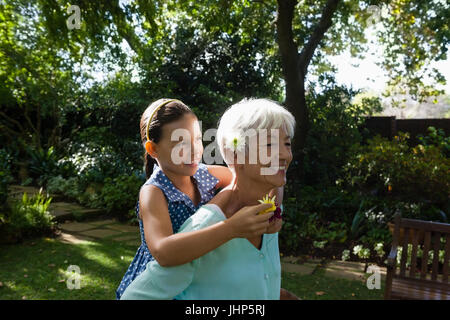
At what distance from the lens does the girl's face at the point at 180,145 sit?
141 cm

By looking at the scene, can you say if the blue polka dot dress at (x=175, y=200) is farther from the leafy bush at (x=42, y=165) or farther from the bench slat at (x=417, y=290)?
the leafy bush at (x=42, y=165)

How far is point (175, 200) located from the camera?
1437 mm

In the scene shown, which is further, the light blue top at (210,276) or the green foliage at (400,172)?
the green foliage at (400,172)

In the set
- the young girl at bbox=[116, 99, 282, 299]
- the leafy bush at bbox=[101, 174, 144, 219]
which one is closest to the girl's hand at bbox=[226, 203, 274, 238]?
the young girl at bbox=[116, 99, 282, 299]

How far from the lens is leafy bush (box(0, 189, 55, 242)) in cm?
547

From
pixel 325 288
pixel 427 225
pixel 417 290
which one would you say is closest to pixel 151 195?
pixel 417 290

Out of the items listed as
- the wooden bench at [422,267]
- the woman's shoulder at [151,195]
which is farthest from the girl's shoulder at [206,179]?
the wooden bench at [422,267]

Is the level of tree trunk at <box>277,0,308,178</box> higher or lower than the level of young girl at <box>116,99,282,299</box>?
higher

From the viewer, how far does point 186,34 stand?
28.6 ft

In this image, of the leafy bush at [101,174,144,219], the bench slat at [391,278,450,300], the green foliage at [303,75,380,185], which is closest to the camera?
the bench slat at [391,278,450,300]

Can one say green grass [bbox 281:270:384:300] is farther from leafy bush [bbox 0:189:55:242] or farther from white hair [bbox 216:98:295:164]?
leafy bush [bbox 0:189:55:242]

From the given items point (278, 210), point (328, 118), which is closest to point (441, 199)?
point (328, 118)

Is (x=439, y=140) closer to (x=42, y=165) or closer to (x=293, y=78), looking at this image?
(x=293, y=78)

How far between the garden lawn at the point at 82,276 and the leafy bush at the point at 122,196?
1.84m
